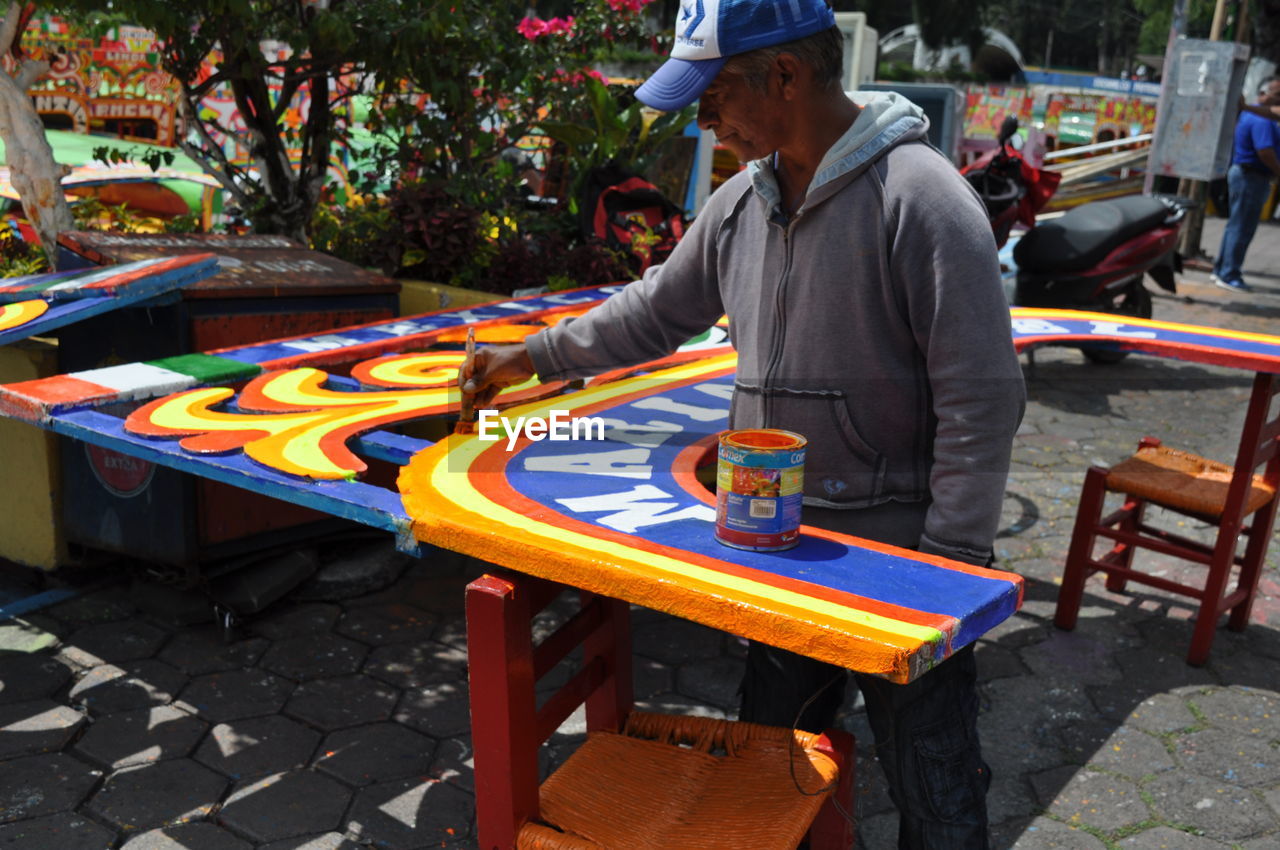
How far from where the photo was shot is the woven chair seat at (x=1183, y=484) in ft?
12.7

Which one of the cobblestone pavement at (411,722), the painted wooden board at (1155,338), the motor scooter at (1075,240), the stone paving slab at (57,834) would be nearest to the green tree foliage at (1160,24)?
the motor scooter at (1075,240)

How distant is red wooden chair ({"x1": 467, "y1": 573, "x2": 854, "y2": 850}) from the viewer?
75.7 inches

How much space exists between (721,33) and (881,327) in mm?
558

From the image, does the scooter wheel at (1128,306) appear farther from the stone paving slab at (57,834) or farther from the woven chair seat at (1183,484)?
the stone paving slab at (57,834)

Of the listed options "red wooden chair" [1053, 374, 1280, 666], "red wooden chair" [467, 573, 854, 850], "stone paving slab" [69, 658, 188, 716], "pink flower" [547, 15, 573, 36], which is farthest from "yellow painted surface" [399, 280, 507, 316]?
"red wooden chair" [467, 573, 854, 850]

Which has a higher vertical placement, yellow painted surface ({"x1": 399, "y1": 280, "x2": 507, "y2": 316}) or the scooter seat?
the scooter seat

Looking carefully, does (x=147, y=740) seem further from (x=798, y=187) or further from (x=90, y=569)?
(x=798, y=187)

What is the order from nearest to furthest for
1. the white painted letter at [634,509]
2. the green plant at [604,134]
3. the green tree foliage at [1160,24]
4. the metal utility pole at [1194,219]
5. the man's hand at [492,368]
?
the white painted letter at [634,509]
the man's hand at [492,368]
the green plant at [604,134]
the metal utility pole at [1194,219]
the green tree foliage at [1160,24]

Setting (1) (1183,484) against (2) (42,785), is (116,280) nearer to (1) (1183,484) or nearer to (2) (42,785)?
(2) (42,785)

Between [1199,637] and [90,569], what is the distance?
386 cm

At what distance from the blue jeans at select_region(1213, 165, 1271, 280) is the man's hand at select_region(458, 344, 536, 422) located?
9953 millimetres

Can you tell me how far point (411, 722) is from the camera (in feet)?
11.0

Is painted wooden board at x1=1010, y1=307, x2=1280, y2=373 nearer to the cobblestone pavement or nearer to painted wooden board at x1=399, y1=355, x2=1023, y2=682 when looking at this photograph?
the cobblestone pavement

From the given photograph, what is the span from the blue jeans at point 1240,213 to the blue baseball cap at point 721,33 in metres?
10.1
